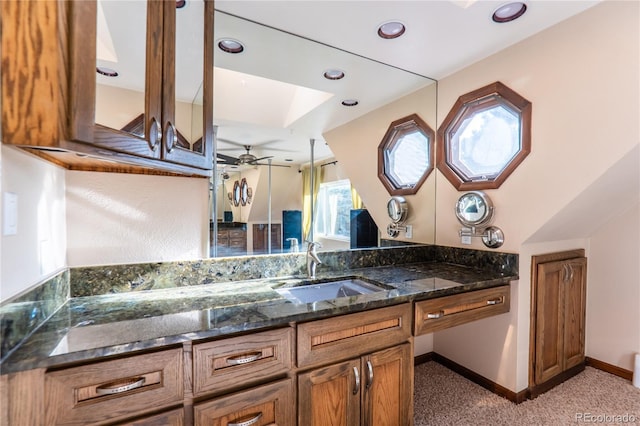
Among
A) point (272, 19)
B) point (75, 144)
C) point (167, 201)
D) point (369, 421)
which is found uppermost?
point (272, 19)

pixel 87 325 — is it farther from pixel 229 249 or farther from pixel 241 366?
pixel 229 249

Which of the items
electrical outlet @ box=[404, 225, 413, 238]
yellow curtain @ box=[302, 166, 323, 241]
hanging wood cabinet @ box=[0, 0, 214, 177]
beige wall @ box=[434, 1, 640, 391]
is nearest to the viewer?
hanging wood cabinet @ box=[0, 0, 214, 177]

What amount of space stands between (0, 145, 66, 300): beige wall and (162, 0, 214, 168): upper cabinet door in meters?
0.43

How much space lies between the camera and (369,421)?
1.34 metres

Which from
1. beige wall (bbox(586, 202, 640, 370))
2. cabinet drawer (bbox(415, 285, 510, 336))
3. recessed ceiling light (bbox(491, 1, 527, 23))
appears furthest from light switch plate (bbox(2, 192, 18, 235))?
beige wall (bbox(586, 202, 640, 370))

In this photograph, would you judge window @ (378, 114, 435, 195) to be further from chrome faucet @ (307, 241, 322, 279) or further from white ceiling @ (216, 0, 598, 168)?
chrome faucet @ (307, 241, 322, 279)

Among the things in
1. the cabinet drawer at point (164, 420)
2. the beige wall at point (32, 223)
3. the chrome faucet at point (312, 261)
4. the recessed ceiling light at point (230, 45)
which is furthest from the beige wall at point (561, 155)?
the beige wall at point (32, 223)

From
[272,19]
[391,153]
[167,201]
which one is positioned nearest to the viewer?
[167,201]

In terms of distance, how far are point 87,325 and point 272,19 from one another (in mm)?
1639

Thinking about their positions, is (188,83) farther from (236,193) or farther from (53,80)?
(236,193)

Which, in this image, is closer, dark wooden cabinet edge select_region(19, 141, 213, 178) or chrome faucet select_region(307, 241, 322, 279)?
dark wooden cabinet edge select_region(19, 141, 213, 178)

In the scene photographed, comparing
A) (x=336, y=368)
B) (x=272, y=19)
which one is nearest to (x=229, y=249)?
(x=336, y=368)

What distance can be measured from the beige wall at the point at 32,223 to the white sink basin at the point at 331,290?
99 cm

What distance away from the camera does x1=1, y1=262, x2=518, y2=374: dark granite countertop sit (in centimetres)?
86
